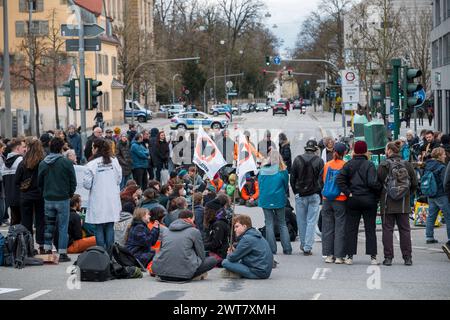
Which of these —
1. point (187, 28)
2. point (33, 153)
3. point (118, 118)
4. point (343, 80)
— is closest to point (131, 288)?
point (33, 153)

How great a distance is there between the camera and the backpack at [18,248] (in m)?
14.1

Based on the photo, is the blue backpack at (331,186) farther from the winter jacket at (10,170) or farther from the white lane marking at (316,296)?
the winter jacket at (10,170)

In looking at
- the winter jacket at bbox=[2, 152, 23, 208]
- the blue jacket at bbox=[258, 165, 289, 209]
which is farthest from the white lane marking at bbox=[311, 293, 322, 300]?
the winter jacket at bbox=[2, 152, 23, 208]

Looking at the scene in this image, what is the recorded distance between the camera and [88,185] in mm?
14492

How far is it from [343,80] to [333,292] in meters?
22.5

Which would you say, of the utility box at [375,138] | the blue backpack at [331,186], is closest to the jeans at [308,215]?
the blue backpack at [331,186]

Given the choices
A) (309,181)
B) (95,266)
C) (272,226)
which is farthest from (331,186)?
(95,266)

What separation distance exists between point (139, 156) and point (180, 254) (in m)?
14.3

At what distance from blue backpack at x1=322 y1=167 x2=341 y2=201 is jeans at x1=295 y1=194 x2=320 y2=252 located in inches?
44.6

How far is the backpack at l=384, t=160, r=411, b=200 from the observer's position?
14.5m

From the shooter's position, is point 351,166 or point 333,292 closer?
point 333,292

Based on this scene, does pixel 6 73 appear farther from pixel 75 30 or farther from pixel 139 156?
pixel 139 156

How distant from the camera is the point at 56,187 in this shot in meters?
14.4
